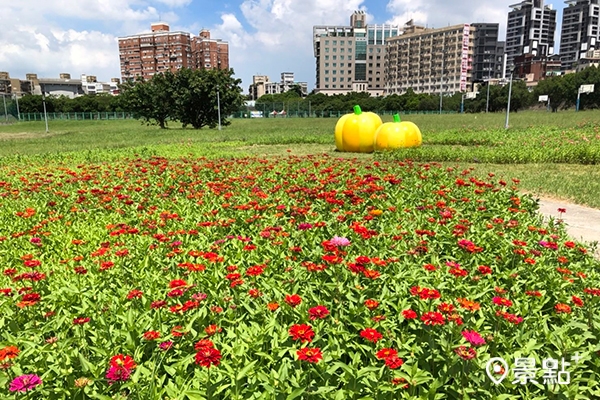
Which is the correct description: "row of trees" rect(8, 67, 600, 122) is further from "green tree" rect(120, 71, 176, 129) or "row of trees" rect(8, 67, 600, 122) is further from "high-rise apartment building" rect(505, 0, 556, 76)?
"high-rise apartment building" rect(505, 0, 556, 76)

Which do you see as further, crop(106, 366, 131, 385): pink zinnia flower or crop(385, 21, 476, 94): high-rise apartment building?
crop(385, 21, 476, 94): high-rise apartment building

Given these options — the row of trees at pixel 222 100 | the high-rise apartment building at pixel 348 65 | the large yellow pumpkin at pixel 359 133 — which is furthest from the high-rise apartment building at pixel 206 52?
the large yellow pumpkin at pixel 359 133

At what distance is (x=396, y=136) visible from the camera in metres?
13.4

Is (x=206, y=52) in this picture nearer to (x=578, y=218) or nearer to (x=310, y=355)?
(x=578, y=218)

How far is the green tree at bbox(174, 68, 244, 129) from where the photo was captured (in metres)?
40.2

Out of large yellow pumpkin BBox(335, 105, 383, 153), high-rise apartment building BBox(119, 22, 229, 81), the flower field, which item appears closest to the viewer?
the flower field

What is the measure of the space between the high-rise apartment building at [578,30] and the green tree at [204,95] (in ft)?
574

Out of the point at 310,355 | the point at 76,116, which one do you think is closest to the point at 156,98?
the point at 76,116

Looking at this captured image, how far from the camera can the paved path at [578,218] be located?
16.5 ft

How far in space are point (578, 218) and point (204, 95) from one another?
38.5 meters

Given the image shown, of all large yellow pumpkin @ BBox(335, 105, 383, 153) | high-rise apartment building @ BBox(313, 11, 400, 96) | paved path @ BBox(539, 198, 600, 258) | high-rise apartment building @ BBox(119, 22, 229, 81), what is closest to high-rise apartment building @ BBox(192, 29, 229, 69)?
high-rise apartment building @ BBox(119, 22, 229, 81)

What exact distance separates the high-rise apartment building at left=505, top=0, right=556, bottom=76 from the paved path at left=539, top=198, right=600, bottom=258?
8124 inches

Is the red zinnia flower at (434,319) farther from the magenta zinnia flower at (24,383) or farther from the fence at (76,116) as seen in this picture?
the fence at (76,116)

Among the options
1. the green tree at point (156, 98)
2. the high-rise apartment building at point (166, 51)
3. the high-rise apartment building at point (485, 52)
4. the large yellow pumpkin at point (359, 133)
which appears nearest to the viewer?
the large yellow pumpkin at point (359, 133)
